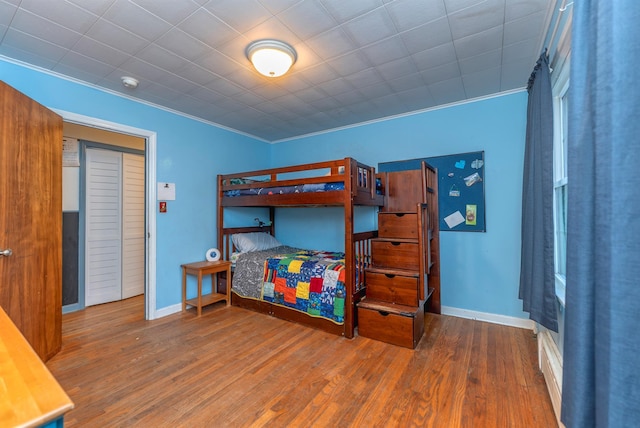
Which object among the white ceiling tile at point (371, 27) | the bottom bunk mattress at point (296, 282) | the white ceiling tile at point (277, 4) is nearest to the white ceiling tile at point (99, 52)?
the white ceiling tile at point (277, 4)

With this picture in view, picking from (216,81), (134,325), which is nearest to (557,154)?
(216,81)

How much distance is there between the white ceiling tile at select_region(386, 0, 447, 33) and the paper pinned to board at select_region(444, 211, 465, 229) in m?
1.97

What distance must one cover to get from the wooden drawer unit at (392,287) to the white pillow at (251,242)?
5.75 feet

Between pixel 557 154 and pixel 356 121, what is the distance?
2.23m

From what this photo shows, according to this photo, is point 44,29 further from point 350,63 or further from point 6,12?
point 350,63

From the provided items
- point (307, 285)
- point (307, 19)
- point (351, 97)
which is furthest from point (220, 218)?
point (307, 19)

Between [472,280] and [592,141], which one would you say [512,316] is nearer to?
[472,280]

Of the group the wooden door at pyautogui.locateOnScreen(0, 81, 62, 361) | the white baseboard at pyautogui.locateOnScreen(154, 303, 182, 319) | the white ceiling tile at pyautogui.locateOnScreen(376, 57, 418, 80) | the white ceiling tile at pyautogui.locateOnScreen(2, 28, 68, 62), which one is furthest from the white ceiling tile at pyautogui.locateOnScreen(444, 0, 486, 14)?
the white baseboard at pyautogui.locateOnScreen(154, 303, 182, 319)

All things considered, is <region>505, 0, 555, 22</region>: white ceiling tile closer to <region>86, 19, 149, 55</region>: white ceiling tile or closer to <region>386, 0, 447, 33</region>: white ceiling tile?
<region>386, 0, 447, 33</region>: white ceiling tile

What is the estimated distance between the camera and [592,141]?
78 cm

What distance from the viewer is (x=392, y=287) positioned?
98.5 inches

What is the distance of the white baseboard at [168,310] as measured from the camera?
3.04m

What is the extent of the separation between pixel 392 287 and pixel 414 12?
82.9 inches

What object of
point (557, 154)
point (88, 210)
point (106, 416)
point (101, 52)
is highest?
point (101, 52)
